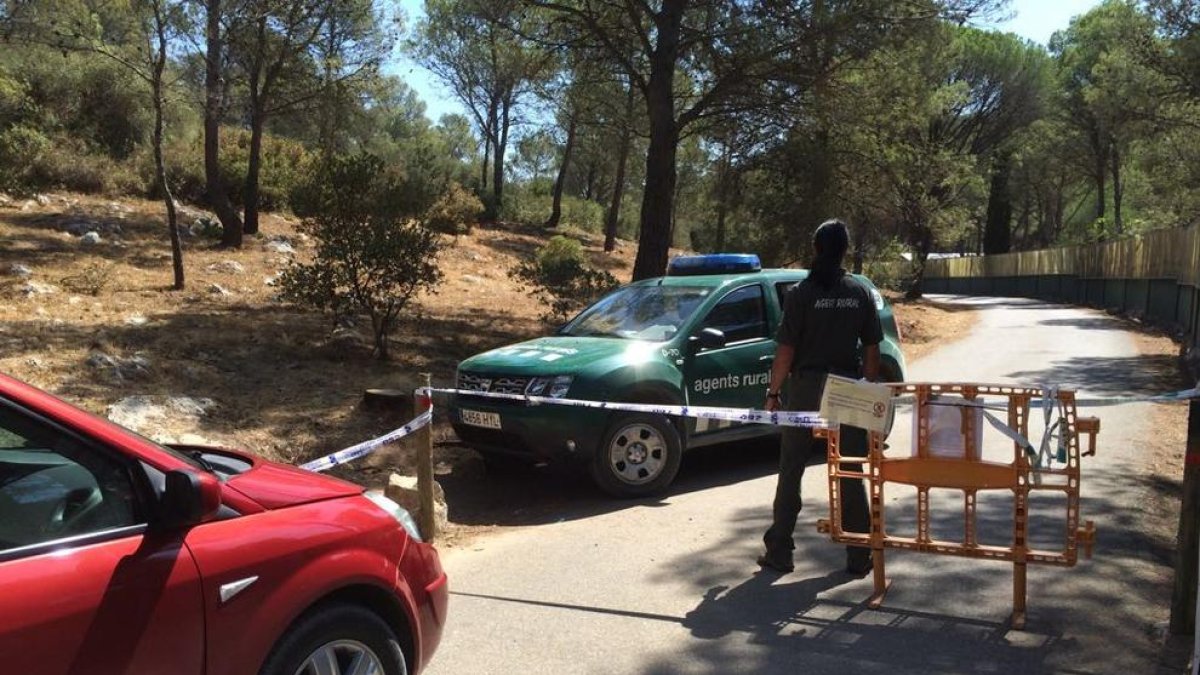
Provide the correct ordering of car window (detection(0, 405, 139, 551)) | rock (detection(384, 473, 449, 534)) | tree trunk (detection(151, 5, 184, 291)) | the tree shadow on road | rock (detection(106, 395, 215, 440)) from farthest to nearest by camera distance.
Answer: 1. the tree shadow on road
2. tree trunk (detection(151, 5, 184, 291))
3. rock (detection(106, 395, 215, 440))
4. rock (detection(384, 473, 449, 534))
5. car window (detection(0, 405, 139, 551))

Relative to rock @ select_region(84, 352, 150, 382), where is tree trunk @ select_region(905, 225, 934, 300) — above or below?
above

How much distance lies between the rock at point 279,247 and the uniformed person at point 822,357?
42.1 ft

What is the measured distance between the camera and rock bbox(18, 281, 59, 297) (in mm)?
10490

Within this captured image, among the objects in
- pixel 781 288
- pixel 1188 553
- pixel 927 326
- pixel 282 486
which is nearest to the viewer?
pixel 282 486

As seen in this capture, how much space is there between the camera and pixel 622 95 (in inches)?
768

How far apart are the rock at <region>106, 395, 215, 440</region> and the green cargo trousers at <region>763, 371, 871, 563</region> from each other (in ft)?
15.8

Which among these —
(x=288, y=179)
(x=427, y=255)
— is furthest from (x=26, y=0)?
(x=427, y=255)

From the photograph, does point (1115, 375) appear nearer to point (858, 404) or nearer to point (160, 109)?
point (858, 404)

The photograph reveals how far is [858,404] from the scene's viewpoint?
4590 millimetres

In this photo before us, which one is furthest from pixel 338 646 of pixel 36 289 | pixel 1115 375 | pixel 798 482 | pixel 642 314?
pixel 1115 375

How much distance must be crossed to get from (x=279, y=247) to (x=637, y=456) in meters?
11.6

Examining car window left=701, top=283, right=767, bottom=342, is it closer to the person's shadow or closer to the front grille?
the front grille

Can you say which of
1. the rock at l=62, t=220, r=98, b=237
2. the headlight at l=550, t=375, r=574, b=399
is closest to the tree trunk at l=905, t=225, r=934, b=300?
the rock at l=62, t=220, r=98, b=237

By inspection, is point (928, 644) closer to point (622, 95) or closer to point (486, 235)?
point (622, 95)
